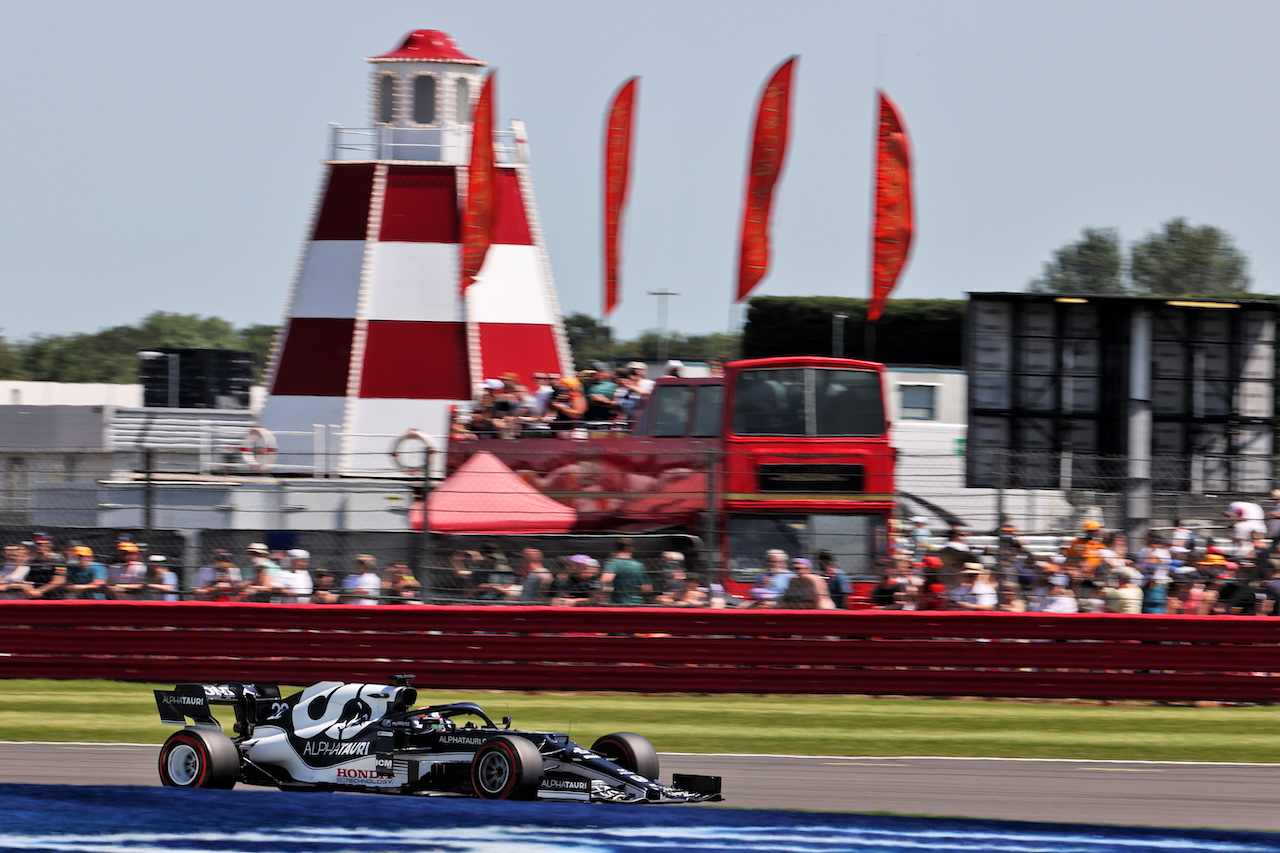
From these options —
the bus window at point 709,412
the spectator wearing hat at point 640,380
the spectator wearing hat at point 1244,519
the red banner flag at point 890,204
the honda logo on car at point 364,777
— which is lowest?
the honda logo on car at point 364,777

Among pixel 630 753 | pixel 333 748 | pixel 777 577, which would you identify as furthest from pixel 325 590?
pixel 630 753

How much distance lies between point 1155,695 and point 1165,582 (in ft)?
3.02

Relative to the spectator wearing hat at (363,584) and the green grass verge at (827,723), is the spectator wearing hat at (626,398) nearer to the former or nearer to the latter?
the spectator wearing hat at (363,584)

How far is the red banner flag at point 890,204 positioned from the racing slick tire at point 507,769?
11188 millimetres

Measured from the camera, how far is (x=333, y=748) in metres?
8.24

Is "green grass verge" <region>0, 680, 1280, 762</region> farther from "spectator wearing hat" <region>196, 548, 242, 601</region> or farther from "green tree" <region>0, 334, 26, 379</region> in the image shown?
"green tree" <region>0, 334, 26, 379</region>

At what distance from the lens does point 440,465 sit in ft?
45.4

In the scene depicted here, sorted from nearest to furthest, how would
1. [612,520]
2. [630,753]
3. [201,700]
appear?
[630,753], [201,700], [612,520]

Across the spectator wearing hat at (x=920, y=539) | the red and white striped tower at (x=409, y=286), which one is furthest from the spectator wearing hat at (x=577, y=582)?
the red and white striped tower at (x=409, y=286)

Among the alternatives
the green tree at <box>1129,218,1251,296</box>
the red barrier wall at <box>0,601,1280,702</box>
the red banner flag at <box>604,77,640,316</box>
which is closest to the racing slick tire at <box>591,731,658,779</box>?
the red barrier wall at <box>0,601,1280,702</box>

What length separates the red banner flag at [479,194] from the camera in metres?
21.6

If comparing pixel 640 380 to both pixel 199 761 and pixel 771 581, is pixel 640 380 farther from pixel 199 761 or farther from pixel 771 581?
pixel 199 761

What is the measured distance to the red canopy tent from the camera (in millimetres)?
13266

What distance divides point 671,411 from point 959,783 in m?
6.52
